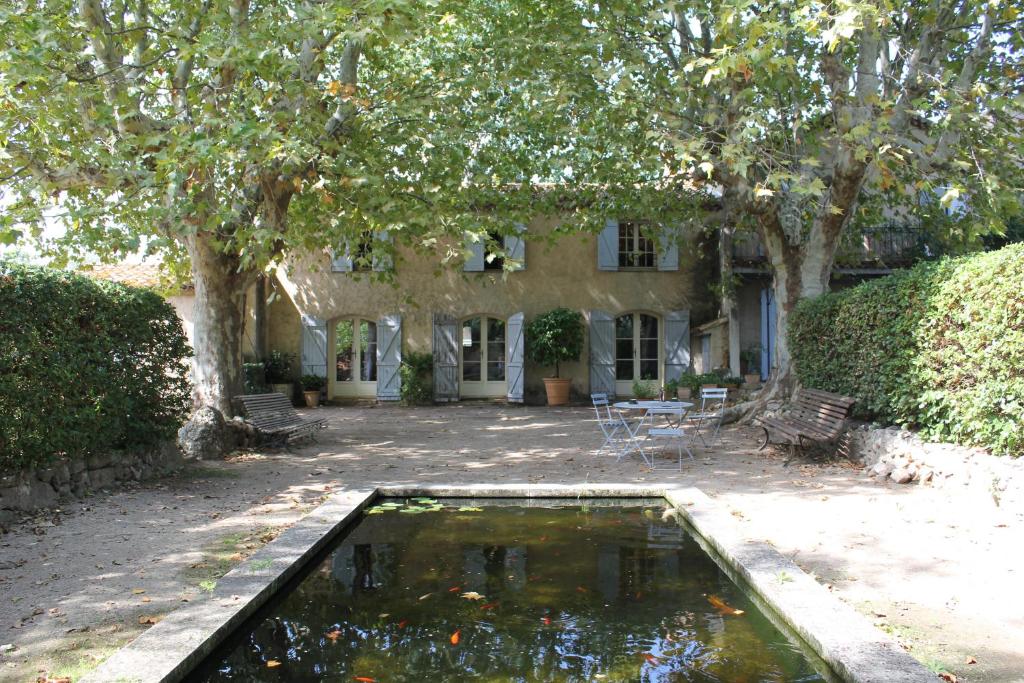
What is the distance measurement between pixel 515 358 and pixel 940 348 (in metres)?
10.5

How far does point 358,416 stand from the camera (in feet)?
46.7

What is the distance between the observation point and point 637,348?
56.0 feet

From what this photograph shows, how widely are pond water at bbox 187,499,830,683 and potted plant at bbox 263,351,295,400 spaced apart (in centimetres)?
1182

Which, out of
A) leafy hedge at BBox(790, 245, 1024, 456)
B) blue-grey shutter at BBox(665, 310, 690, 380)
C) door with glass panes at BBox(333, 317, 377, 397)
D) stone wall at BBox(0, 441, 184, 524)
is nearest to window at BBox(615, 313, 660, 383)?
blue-grey shutter at BBox(665, 310, 690, 380)

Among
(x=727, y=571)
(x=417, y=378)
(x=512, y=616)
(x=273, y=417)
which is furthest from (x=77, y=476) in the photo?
(x=417, y=378)

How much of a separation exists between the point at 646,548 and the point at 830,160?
24.3 ft

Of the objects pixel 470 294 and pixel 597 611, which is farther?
pixel 470 294

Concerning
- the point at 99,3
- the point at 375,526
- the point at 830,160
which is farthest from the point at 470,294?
the point at 375,526

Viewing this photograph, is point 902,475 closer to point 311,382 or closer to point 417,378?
point 417,378

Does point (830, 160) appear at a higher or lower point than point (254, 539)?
higher

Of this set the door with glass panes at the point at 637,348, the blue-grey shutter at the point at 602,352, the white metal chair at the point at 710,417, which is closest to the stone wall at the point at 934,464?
the white metal chair at the point at 710,417

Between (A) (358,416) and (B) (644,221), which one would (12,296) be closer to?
(A) (358,416)

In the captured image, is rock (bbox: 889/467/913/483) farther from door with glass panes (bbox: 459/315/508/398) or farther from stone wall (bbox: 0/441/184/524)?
door with glass panes (bbox: 459/315/508/398)

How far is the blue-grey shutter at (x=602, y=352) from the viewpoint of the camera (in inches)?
658
